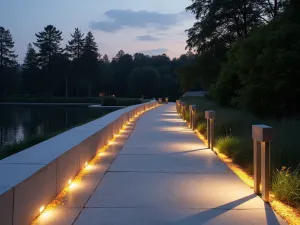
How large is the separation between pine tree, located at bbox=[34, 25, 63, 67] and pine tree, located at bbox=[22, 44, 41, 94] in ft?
5.56

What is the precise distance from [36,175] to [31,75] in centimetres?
9395

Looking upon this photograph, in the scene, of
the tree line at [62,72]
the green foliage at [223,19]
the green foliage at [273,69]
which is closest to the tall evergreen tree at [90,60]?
the tree line at [62,72]

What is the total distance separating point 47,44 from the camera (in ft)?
316

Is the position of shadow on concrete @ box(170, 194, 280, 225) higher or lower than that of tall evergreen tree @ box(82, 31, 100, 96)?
lower

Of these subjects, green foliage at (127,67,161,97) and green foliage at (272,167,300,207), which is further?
green foliage at (127,67,161,97)

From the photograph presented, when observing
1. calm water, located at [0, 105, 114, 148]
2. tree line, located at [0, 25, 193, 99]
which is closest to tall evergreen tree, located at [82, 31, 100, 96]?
tree line, located at [0, 25, 193, 99]

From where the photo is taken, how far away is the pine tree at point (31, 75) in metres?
94.6

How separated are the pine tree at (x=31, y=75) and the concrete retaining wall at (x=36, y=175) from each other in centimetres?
8867

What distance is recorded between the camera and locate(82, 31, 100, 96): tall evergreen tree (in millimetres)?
95363

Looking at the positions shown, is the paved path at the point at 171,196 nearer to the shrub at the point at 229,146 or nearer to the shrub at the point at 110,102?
the shrub at the point at 229,146

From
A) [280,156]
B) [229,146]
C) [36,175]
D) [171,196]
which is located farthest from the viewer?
[229,146]

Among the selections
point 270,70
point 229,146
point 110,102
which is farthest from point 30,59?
point 229,146

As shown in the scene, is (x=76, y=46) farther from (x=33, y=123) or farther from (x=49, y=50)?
(x=33, y=123)

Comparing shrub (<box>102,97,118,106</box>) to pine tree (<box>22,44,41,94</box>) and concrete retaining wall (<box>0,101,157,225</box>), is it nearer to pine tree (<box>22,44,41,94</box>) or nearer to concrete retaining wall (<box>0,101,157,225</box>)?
pine tree (<box>22,44,41,94</box>)
